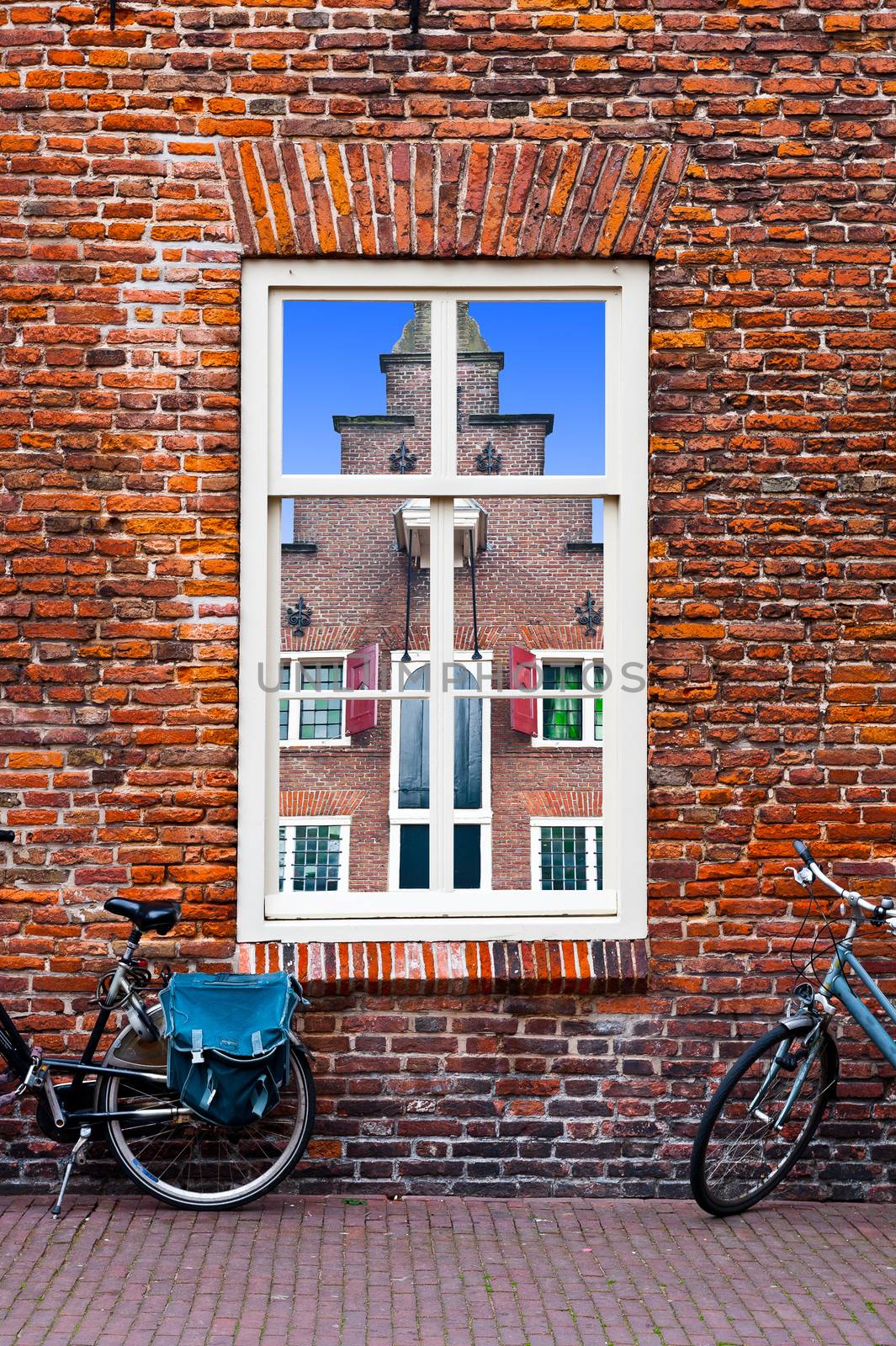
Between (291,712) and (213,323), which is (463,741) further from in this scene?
(213,323)

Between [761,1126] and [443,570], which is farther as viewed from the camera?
[443,570]

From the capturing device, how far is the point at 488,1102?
15.1 feet

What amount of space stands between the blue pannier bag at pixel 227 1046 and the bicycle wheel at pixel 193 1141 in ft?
0.38

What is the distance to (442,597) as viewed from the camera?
479 cm

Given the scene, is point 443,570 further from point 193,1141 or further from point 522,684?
point 193,1141

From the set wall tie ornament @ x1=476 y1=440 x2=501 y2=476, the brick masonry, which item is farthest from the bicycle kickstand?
wall tie ornament @ x1=476 y1=440 x2=501 y2=476

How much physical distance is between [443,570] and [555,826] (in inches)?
42.9

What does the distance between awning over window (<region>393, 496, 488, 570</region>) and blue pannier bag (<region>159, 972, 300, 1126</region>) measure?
5.63 feet

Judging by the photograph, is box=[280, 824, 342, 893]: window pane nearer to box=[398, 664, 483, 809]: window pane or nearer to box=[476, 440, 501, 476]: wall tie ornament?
box=[398, 664, 483, 809]: window pane

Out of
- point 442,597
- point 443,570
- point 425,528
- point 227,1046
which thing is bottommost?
point 227,1046

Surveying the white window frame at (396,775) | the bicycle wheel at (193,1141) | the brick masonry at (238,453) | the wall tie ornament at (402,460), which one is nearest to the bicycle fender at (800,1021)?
the brick masonry at (238,453)

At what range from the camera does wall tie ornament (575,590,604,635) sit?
4.84 meters

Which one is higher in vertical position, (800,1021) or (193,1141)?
(800,1021)

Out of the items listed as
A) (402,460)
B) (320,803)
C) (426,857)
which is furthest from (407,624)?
(426,857)
